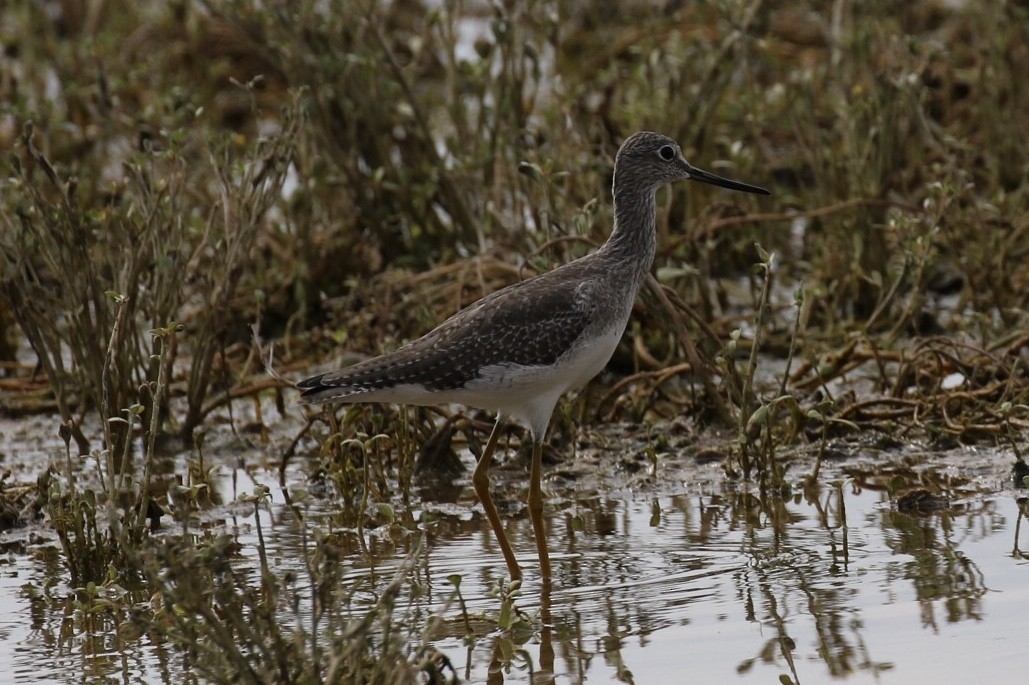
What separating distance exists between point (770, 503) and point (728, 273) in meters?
3.41

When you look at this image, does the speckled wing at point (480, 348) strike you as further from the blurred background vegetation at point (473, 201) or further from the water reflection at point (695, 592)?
the blurred background vegetation at point (473, 201)

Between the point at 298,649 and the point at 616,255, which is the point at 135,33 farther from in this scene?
the point at 298,649

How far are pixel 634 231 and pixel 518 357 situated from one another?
0.89 m

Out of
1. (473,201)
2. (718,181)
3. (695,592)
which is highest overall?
(473,201)

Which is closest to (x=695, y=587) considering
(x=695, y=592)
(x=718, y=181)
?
(x=695, y=592)

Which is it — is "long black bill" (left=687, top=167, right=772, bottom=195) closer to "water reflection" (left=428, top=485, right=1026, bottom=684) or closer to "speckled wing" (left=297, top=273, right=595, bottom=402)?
"speckled wing" (left=297, top=273, right=595, bottom=402)

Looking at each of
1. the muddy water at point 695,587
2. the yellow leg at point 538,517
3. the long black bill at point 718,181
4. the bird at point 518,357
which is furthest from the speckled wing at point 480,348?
the long black bill at point 718,181

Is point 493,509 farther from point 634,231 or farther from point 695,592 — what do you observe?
point 634,231

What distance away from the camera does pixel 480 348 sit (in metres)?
6.64

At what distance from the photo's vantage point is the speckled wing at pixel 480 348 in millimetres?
6512

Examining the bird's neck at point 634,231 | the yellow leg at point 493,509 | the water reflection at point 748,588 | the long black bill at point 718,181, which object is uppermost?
the long black bill at point 718,181

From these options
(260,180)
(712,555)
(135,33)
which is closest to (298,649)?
(712,555)

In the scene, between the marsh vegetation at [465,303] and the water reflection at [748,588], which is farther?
the marsh vegetation at [465,303]

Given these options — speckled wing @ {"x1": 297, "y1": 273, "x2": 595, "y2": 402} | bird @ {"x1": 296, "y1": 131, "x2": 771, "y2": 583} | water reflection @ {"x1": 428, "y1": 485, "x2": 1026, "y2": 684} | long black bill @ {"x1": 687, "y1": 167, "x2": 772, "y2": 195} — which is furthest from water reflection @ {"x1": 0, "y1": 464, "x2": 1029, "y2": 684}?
long black bill @ {"x1": 687, "y1": 167, "x2": 772, "y2": 195}
